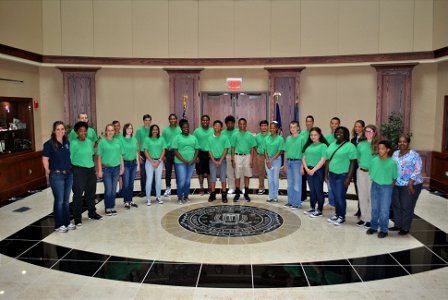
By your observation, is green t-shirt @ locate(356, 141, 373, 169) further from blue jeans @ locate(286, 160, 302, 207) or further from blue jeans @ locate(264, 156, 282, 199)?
blue jeans @ locate(264, 156, 282, 199)

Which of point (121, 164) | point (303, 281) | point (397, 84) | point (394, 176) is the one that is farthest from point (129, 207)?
point (397, 84)

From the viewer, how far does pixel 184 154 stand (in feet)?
23.5

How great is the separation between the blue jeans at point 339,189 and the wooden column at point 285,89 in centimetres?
472

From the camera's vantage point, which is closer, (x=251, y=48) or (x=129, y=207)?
(x=129, y=207)

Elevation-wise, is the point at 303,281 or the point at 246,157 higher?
the point at 246,157

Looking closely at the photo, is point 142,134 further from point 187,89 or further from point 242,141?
point 187,89

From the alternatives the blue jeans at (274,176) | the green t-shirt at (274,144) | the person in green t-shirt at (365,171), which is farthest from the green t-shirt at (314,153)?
the blue jeans at (274,176)

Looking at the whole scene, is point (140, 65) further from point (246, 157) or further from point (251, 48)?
point (246, 157)

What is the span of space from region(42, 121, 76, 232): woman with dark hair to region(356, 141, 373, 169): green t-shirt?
4399mm

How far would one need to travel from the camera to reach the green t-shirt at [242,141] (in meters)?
7.41

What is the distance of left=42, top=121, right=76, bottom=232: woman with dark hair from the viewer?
5422 mm

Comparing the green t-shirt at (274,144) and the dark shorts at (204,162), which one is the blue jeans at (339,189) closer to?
the green t-shirt at (274,144)

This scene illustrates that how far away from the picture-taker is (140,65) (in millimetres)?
Result: 10305

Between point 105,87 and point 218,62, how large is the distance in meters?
3.28
